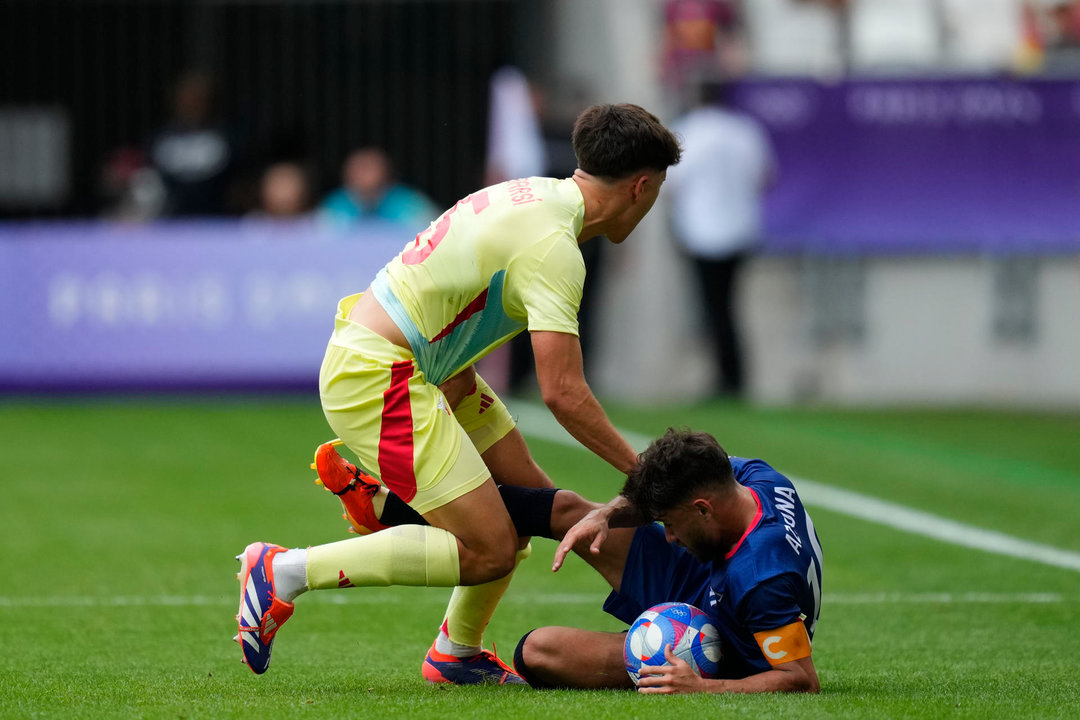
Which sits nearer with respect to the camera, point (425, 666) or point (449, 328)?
point (449, 328)

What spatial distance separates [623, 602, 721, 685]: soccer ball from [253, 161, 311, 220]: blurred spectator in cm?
1017

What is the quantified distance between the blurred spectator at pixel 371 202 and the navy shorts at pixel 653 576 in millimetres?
9474

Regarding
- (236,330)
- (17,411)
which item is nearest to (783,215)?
(236,330)

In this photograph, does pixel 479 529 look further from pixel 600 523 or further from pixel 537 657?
pixel 537 657

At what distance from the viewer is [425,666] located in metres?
6.16

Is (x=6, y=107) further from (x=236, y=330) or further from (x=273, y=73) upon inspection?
(x=236, y=330)

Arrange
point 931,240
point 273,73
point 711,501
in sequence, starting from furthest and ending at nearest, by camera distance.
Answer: point 273,73 → point 931,240 → point 711,501

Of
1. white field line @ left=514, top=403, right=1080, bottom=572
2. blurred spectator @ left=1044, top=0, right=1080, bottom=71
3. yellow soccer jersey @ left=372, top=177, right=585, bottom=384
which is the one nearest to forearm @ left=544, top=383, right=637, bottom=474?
yellow soccer jersey @ left=372, top=177, right=585, bottom=384

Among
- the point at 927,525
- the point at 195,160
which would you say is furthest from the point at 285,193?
the point at 927,525

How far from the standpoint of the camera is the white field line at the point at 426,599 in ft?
25.2

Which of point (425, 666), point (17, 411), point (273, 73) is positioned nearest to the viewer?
point (425, 666)

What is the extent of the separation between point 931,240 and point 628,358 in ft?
9.72

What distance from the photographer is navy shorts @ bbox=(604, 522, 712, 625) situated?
5.90 m

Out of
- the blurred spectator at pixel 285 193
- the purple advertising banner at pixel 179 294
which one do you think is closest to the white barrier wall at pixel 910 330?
the purple advertising banner at pixel 179 294
